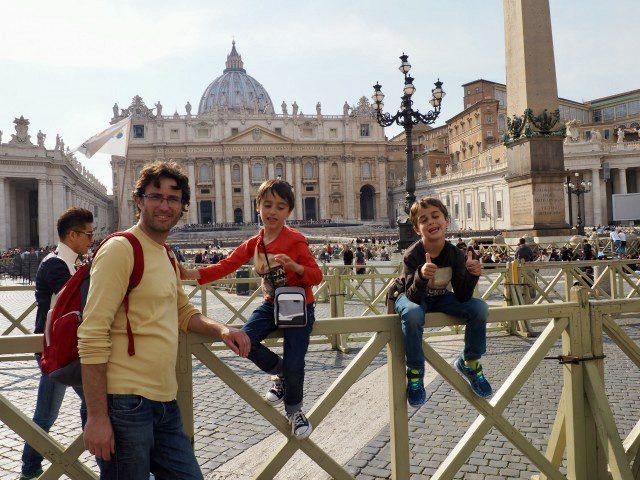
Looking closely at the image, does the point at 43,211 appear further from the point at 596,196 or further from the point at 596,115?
the point at 596,115

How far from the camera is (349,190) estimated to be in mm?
81000

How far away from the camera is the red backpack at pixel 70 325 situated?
76.4 inches

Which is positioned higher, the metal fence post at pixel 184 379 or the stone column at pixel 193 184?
the stone column at pixel 193 184

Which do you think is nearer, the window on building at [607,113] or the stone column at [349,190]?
the window on building at [607,113]

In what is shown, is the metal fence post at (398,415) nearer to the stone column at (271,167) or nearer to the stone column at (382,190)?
the stone column at (271,167)

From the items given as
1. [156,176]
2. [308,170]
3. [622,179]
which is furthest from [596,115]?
[156,176]

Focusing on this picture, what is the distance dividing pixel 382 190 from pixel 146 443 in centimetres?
8131

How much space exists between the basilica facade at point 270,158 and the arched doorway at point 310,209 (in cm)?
16

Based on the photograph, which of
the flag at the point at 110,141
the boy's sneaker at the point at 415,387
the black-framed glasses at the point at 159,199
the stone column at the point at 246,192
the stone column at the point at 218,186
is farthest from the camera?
the stone column at the point at 218,186

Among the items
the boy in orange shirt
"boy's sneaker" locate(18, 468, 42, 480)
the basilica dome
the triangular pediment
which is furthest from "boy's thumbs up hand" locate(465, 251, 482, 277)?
the basilica dome

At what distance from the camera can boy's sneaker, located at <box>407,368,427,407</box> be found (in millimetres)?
2488

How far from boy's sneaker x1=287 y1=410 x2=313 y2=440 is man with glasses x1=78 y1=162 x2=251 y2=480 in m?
0.49

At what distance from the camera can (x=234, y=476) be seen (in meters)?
3.64

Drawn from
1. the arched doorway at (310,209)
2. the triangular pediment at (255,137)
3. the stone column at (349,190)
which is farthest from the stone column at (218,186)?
the stone column at (349,190)
